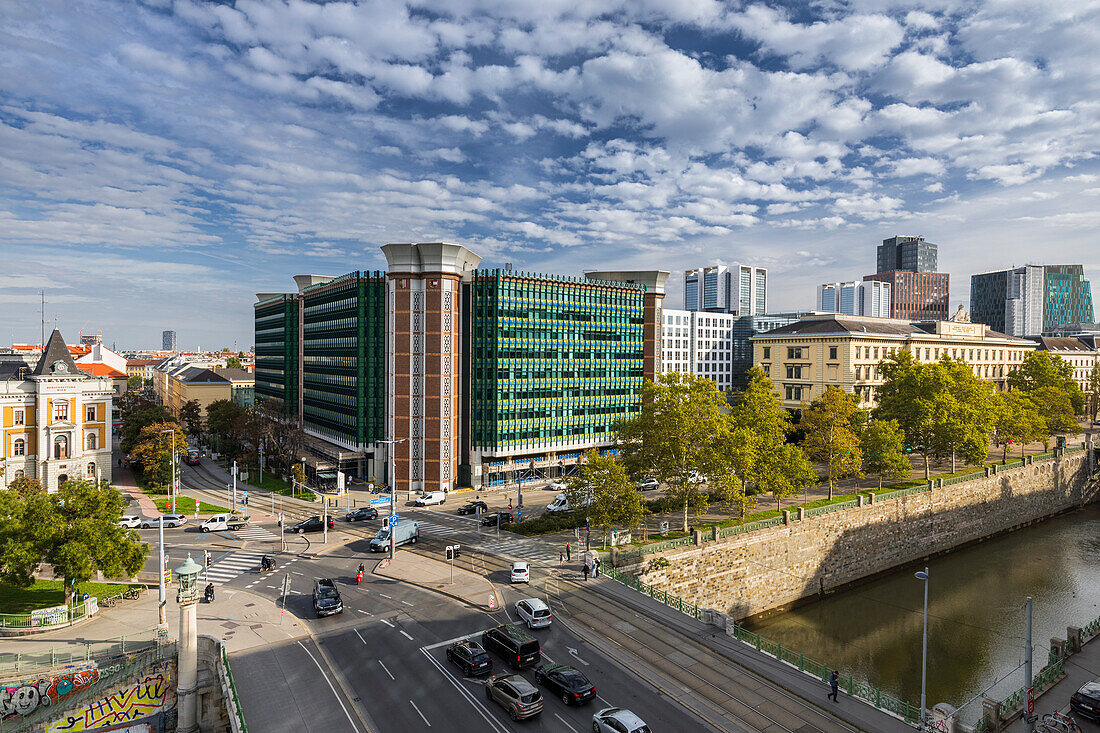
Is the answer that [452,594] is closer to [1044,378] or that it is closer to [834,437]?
[834,437]

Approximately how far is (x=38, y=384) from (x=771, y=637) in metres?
85.6

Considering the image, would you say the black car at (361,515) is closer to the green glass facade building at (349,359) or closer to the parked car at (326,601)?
the green glass facade building at (349,359)

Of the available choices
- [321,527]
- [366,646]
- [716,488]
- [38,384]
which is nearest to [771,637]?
[716,488]

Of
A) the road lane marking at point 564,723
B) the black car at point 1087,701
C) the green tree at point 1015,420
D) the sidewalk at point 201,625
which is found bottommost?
the sidewalk at point 201,625

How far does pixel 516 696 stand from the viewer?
28.3 metres

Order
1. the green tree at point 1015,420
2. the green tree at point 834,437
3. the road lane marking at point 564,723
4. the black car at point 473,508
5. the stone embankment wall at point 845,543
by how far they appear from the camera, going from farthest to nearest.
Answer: the green tree at point 1015,420
the black car at point 473,508
the green tree at point 834,437
the stone embankment wall at point 845,543
the road lane marking at point 564,723

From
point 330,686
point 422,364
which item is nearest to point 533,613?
point 330,686

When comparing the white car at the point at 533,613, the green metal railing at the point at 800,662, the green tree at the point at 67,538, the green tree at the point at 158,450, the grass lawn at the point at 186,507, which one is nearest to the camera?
the green metal railing at the point at 800,662

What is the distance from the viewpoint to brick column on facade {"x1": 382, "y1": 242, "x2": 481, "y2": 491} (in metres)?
82.7

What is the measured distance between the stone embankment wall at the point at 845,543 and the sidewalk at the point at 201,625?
26.9 metres

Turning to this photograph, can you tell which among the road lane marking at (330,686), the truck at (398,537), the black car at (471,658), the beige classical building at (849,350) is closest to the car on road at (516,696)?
the black car at (471,658)

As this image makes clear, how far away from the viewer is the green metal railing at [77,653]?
3166cm

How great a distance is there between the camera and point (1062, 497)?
94.3m

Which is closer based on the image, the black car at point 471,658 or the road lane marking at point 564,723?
the road lane marking at point 564,723
